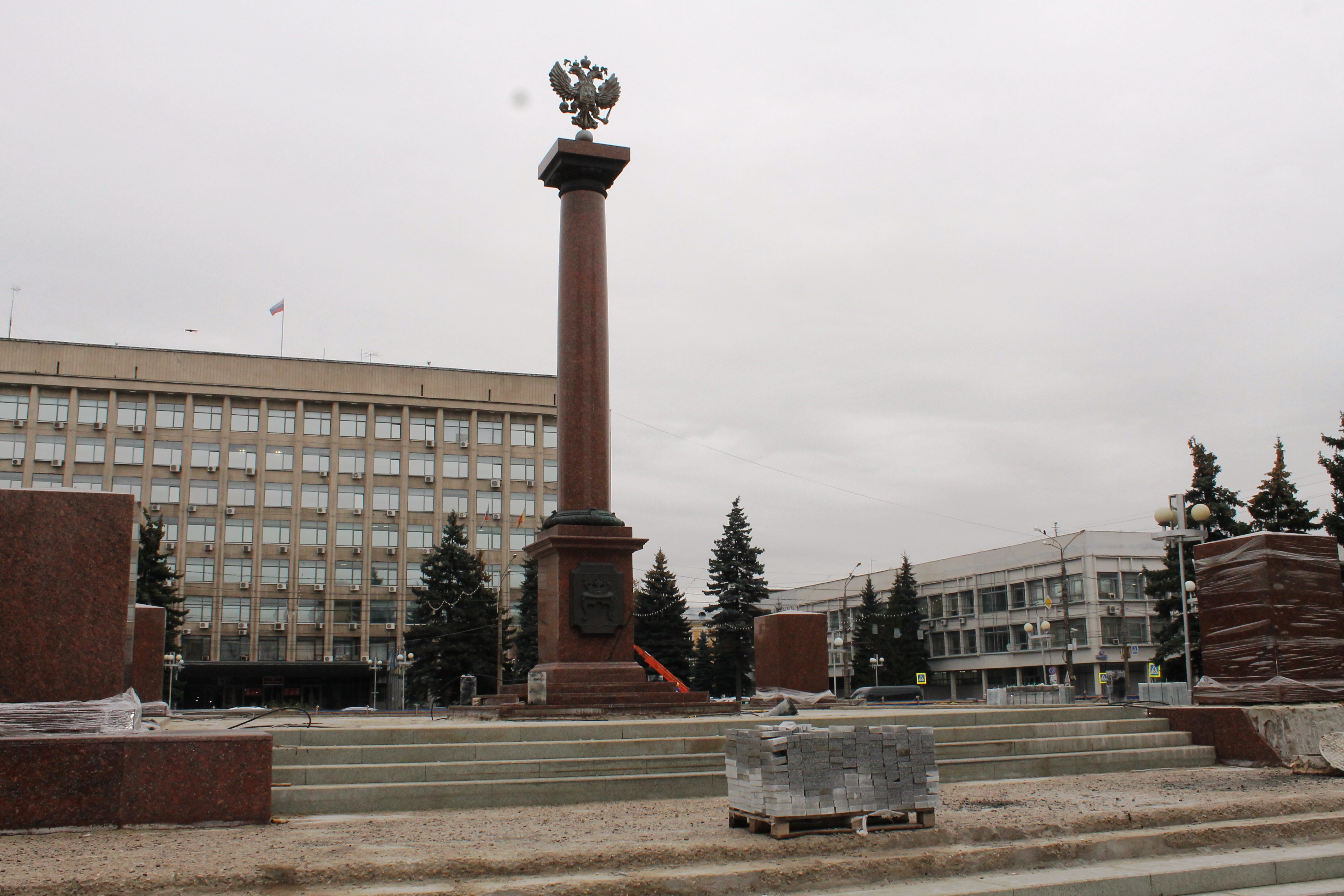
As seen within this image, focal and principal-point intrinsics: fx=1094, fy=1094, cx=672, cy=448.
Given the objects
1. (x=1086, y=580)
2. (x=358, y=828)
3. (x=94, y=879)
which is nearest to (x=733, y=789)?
(x=358, y=828)

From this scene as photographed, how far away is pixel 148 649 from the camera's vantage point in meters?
17.9

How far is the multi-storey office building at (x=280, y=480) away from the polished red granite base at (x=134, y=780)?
51666 millimetres

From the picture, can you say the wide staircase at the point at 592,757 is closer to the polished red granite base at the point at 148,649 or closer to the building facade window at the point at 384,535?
the polished red granite base at the point at 148,649

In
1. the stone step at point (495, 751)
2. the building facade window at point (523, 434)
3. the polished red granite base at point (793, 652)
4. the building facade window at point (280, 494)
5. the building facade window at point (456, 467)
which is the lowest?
the stone step at point (495, 751)

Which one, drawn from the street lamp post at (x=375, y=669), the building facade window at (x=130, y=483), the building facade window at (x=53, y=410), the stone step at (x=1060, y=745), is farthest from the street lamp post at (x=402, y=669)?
the stone step at (x=1060, y=745)

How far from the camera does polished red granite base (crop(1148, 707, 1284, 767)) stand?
11.6 metres

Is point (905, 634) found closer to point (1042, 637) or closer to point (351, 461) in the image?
point (1042, 637)

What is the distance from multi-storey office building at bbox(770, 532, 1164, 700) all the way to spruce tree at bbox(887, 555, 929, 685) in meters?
1.99

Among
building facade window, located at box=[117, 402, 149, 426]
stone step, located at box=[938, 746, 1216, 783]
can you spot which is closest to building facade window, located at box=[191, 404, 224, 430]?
building facade window, located at box=[117, 402, 149, 426]

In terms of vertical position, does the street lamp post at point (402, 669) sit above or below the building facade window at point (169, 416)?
below

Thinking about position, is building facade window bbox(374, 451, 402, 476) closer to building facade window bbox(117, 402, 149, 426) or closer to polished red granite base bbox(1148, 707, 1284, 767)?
building facade window bbox(117, 402, 149, 426)

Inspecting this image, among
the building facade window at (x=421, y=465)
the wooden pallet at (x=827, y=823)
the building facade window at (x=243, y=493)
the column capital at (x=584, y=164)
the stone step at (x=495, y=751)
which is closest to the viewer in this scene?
the wooden pallet at (x=827, y=823)

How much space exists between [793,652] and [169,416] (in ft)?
161

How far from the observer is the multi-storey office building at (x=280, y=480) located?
5722 centimetres
